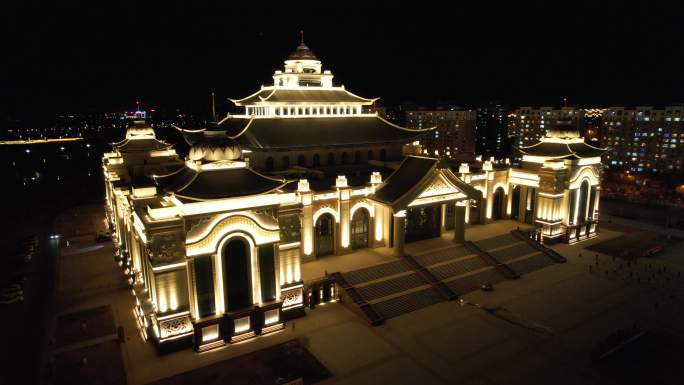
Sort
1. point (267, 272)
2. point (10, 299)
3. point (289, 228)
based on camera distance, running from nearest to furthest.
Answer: point (267, 272) → point (289, 228) → point (10, 299)

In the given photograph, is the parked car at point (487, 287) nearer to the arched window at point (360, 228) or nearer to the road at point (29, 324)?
the arched window at point (360, 228)

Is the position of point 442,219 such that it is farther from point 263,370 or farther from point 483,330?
point 263,370

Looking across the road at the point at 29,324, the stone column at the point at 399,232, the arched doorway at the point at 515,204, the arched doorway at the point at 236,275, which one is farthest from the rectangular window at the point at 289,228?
the arched doorway at the point at 515,204

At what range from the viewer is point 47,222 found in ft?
151

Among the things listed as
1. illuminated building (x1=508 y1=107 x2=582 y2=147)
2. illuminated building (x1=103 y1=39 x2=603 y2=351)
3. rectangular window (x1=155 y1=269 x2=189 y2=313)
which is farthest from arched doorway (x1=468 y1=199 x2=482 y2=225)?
illuminated building (x1=508 y1=107 x2=582 y2=147)

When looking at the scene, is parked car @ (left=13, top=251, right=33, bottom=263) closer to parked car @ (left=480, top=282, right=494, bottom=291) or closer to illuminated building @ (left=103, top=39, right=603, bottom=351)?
illuminated building @ (left=103, top=39, right=603, bottom=351)

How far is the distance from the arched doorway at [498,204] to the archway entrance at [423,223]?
8242mm

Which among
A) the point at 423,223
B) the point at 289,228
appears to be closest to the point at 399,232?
the point at 423,223

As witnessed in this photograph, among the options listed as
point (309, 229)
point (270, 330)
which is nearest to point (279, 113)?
point (309, 229)

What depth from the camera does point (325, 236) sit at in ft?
101

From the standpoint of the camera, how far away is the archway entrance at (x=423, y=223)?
3366 centimetres

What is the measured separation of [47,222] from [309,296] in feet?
115

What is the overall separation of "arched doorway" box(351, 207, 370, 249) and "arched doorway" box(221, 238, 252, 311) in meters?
10.5

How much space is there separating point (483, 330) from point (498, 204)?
1942 centimetres
